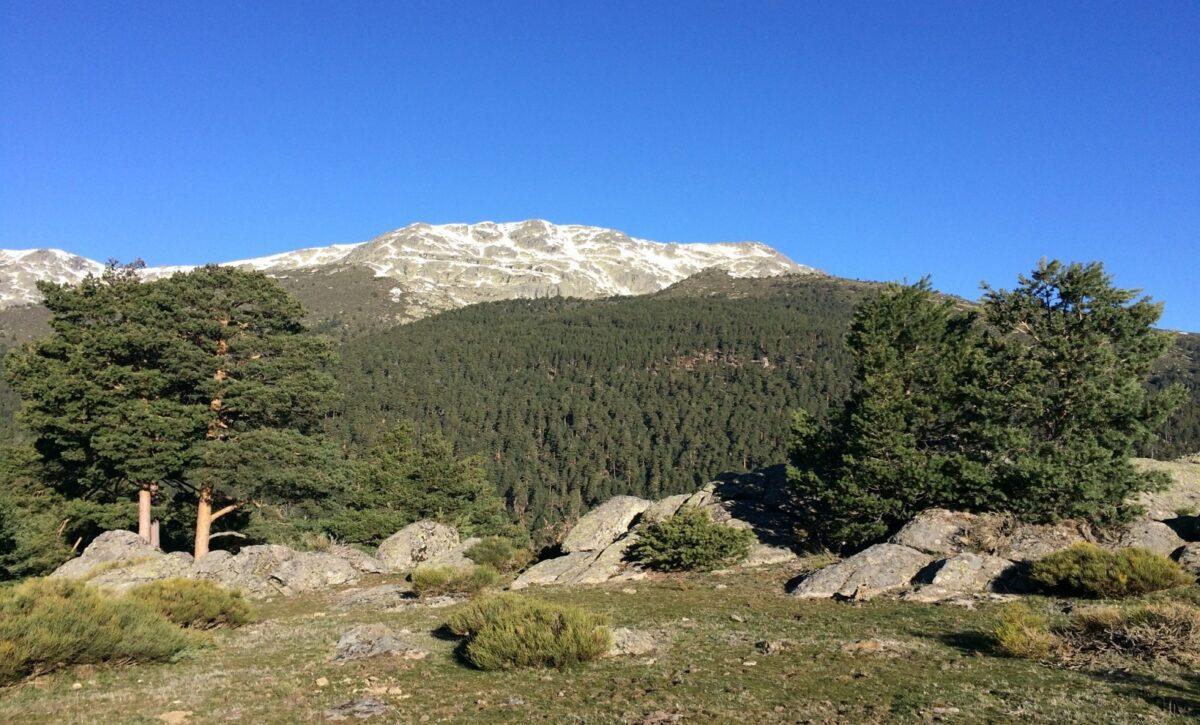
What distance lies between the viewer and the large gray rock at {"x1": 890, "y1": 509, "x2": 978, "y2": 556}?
753 inches

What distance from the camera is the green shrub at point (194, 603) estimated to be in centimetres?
1478

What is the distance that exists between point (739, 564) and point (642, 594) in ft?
17.4

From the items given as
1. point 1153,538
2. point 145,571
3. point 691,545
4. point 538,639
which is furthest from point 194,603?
point 1153,538

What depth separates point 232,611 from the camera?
1602 cm

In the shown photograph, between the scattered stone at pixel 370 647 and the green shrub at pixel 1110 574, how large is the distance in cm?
1406

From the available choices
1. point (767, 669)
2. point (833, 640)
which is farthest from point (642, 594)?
point (767, 669)

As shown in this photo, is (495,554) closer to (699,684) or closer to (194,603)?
(194,603)

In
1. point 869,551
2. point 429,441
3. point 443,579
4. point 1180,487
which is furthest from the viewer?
point 429,441

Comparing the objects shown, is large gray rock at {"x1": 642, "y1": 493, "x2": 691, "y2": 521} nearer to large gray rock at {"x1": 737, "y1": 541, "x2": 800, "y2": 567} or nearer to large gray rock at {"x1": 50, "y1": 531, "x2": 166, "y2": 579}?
large gray rock at {"x1": 737, "y1": 541, "x2": 800, "y2": 567}

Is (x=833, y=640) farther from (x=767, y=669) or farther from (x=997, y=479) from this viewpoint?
(x=997, y=479)

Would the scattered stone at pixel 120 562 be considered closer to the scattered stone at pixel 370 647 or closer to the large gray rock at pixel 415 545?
the large gray rock at pixel 415 545

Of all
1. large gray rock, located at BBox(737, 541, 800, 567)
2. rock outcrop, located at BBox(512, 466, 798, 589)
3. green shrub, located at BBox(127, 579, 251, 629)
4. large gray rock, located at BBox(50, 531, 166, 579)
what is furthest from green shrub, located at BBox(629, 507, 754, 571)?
large gray rock, located at BBox(50, 531, 166, 579)

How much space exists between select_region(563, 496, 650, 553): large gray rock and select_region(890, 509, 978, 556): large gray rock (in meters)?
11.4

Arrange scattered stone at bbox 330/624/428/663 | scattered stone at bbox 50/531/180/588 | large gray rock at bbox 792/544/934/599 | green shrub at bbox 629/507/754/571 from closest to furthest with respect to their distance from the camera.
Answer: scattered stone at bbox 330/624/428/663
large gray rock at bbox 792/544/934/599
scattered stone at bbox 50/531/180/588
green shrub at bbox 629/507/754/571
